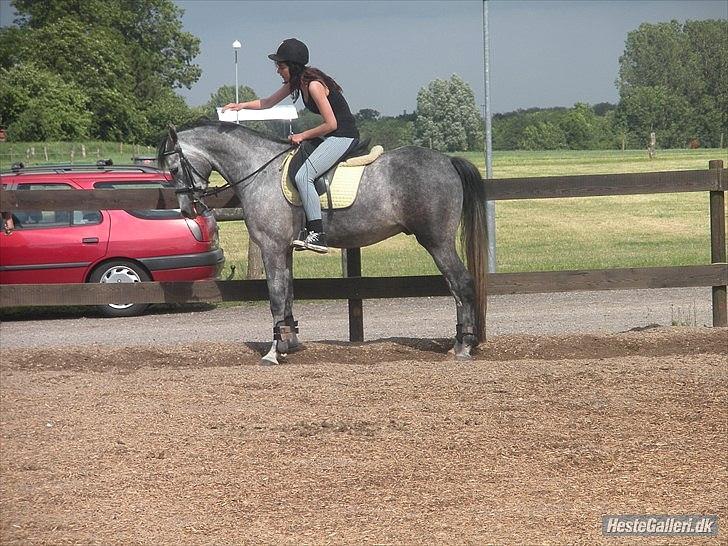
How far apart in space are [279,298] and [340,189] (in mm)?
1082

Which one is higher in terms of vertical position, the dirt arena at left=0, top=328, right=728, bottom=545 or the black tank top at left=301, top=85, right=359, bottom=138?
the black tank top at left=301, top=85, right=359, bottom=138

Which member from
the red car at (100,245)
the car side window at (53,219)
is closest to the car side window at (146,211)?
the red car at (100,245)

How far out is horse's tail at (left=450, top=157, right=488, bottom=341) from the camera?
30.4 ft

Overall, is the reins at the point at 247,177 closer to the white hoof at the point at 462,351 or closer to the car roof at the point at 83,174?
the white hoof at the point at 462,351

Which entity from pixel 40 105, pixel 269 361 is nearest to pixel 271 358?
pixel 269 361

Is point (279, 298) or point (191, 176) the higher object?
point (191, 176)

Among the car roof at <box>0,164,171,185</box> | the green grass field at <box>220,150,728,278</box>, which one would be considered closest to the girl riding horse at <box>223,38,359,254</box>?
the car roof at <box>0,164,171,185</box>

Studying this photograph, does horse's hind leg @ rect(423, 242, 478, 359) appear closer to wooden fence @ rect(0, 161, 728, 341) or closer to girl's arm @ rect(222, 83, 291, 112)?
wooden fence @ rect(0, 161, 728, 341)

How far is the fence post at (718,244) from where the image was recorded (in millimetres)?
10188

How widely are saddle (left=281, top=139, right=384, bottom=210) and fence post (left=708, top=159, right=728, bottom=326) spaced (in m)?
3.41

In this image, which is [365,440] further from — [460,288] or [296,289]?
[296,289]

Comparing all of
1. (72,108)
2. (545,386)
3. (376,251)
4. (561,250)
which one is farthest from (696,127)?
(545,386)

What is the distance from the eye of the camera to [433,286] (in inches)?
388

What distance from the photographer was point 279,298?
9.31 m
